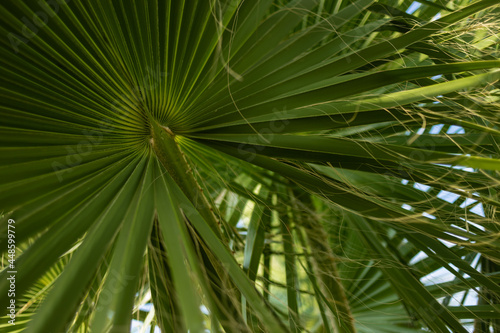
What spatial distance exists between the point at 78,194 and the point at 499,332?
112 cm

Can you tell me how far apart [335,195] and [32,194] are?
54 centimetres

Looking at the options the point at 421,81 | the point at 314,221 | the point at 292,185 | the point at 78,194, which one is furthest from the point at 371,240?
the point at 78,194

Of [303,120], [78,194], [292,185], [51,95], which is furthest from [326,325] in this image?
[51,95]

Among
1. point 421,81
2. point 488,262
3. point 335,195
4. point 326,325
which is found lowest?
point 326,325

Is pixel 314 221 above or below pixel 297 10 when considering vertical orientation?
below

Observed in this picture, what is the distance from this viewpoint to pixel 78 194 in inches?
27.1

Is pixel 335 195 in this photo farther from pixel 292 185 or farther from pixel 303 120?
pixel 292 185

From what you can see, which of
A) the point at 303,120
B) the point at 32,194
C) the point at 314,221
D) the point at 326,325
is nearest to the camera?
the point at 32,194

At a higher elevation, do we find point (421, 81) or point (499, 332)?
point (421, 81)

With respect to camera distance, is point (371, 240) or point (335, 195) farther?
point (371, 240)

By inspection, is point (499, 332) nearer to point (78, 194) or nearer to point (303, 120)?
point (303, 120)

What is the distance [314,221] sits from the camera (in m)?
1.15

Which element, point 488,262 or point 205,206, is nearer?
point 205,206

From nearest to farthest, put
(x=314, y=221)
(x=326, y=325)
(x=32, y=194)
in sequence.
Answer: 1. (x=32, y=194)
2. (x=326, y=325)
3. (x=314, y=221)
